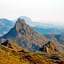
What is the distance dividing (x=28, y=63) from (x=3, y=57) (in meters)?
24.7

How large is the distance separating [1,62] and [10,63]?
336 inches

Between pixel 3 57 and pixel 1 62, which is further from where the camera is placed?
pixel 3 57

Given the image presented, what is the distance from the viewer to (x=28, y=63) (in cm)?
19962

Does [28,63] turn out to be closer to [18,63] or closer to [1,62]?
[18,63]

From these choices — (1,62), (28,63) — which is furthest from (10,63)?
(28,63)

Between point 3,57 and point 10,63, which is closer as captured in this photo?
point 10,63

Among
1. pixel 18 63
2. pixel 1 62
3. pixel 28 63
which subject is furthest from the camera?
pixel 28 63

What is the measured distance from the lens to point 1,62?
175 metres

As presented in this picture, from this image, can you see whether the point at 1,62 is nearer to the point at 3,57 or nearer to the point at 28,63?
the point at 3,57

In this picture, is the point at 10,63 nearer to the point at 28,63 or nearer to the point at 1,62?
the point at 1,62

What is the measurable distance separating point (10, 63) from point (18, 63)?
33.1ft

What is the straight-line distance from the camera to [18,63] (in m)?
187

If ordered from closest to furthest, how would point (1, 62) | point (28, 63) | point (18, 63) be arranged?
1. point (1, 62)
2. point (18, 63)
3. point (28, 63)

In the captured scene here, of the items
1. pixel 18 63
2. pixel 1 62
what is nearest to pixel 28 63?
pixel 18 63
